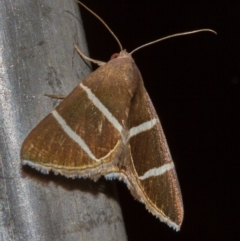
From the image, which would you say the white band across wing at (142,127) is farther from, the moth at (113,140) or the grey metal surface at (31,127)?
the grey metal surface at (31,127)

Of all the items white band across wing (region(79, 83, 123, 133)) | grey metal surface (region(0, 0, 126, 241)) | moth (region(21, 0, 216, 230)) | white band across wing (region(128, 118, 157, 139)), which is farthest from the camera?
white band across wing (region(128, 118, 157, 139))

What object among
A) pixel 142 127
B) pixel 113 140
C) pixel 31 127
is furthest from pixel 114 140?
pixel 31 127

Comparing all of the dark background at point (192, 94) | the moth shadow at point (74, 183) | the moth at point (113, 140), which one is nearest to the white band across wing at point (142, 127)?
the moth at point (113, 140)

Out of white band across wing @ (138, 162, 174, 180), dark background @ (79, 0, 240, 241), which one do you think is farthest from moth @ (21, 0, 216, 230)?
dark background @ (79, 0, 240, 241)

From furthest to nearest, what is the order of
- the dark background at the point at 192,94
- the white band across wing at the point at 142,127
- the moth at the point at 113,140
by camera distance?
the dark background at the point at 192,94
the white band across wing at the point at 142,127
the moth at the point at 113,140

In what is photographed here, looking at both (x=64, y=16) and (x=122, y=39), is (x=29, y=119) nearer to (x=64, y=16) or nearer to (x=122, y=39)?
(x=64, y=16)

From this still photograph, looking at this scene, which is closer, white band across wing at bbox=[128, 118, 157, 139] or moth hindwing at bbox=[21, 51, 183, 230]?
moth hindwing at bbox=[21, 51, 183, 230]

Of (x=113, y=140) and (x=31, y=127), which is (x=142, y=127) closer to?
(x=113, y=140)

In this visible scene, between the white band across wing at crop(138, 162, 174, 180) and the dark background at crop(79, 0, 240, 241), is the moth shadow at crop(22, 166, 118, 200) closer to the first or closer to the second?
the white band across wing at crop(138, 162, 174, 180)
